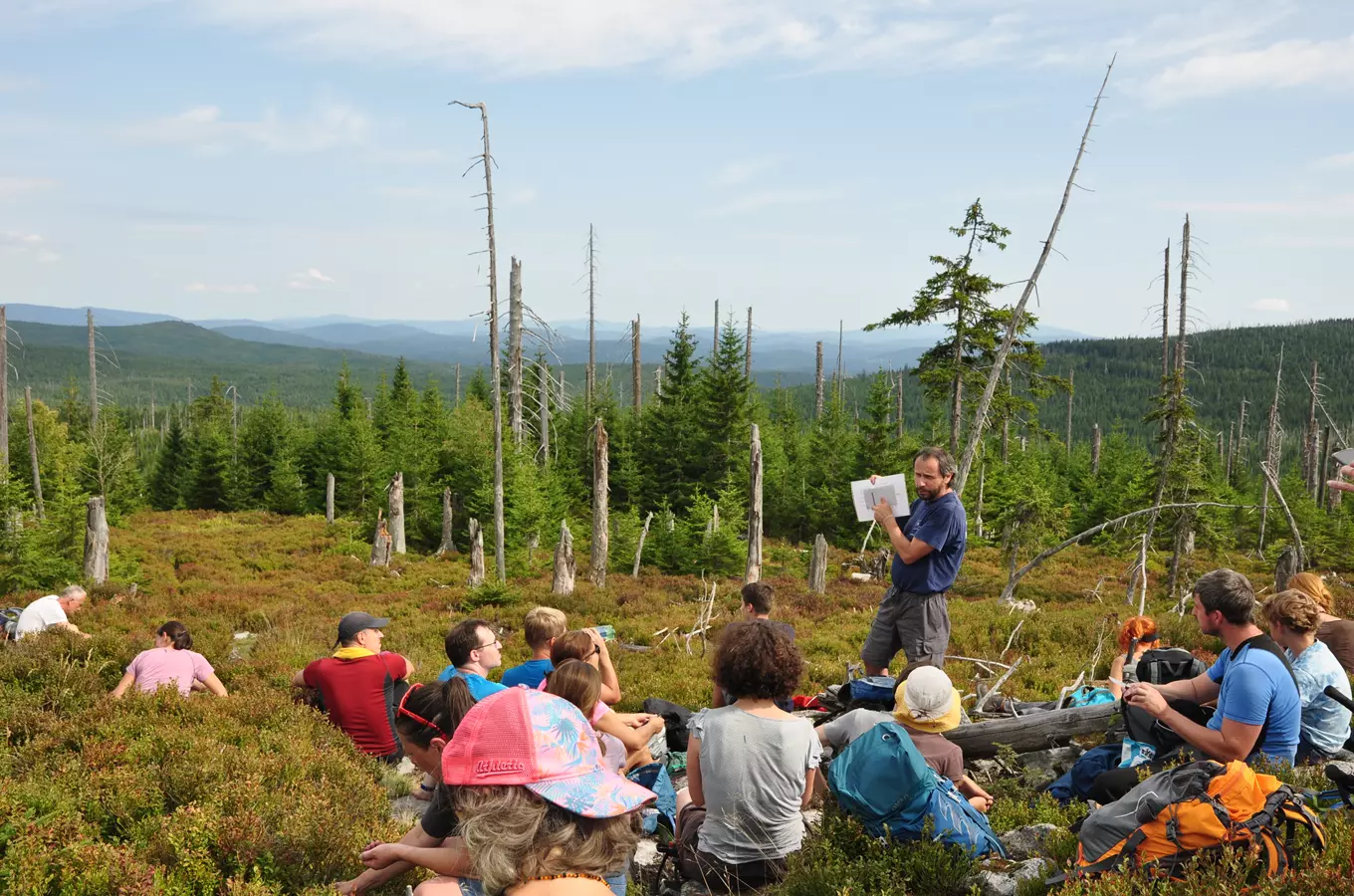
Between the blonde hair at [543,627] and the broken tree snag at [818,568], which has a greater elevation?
the blonde hair at [543,627]

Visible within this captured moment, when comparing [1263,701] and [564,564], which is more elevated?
[1263,701]

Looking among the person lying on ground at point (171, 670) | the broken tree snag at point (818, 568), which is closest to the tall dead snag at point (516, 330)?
the broken tree snag at point (818, 568)

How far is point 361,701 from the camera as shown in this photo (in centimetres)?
609

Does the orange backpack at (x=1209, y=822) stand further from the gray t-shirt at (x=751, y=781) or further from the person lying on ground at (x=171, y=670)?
the person lying on ground at (x=171, y=670)

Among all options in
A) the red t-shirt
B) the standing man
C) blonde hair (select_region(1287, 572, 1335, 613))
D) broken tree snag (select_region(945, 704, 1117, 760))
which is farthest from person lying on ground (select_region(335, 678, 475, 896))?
blonde hair (select_region(1287, 572, 1335, 613))

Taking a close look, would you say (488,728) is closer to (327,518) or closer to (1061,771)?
(1061,771)

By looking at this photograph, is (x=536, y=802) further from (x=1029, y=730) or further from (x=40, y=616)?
(x=40, y=616)

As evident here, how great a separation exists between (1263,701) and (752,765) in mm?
2686

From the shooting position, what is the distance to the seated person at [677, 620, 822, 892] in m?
4.07

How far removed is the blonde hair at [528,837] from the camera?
1.99 meters

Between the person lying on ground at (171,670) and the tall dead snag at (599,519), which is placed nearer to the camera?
the person lying on ground at (171,670)

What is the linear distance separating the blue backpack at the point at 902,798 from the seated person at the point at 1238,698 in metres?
1.07

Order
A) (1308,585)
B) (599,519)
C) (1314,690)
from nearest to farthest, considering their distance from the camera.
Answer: (1314,690)
(1308,585)
(599,519)

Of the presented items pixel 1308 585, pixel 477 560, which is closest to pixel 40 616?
pixel 477 560
